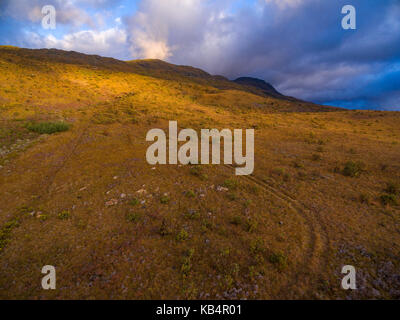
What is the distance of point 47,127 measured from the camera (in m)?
19.0

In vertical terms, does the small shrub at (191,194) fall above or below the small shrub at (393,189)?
below

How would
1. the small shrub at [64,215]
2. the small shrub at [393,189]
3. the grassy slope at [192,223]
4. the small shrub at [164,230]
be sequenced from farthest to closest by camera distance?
the small shrub at [393,189], the small shrub at [64,215], the small shrub at [164,230], the grassy slope at [192,223]

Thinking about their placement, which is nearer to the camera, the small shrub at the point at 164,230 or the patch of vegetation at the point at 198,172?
the small shrub at the point at 164,230

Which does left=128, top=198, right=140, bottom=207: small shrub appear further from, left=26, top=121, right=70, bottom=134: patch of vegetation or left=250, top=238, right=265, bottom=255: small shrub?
left=26, top=121, right=70, bottom=134: patch of vegetation

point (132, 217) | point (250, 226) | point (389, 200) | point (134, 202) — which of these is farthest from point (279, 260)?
point (389, 200)

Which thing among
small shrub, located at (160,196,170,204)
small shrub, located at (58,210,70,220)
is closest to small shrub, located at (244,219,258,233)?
small shrub, located at (160,196,170,204)

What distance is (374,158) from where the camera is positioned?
13.4 meters

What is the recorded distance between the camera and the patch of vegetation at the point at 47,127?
18.5 m

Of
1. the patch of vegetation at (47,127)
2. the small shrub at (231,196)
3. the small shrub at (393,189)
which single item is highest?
the patch of vegetation at (47,127)

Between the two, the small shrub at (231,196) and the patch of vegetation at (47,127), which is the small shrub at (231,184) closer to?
the small shrub at (231,196)

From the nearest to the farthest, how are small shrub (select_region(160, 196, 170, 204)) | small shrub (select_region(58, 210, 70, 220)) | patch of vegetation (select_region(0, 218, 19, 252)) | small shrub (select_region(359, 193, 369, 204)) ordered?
patch of vegetation (select_region(0, 218, 19, 252))
small shrub (select_region(58, 210, 70, 220))
small shrub (select_region(359, 193, 369, 204))
small shrub (select_region(160, 196, 170, 204))

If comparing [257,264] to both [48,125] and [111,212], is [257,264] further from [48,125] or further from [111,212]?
[48,125]

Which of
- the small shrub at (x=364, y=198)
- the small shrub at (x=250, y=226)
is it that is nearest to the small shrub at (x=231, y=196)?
the small shrub at (x=250, y=226)

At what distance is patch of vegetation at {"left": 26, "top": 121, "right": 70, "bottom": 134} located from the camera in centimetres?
1852
